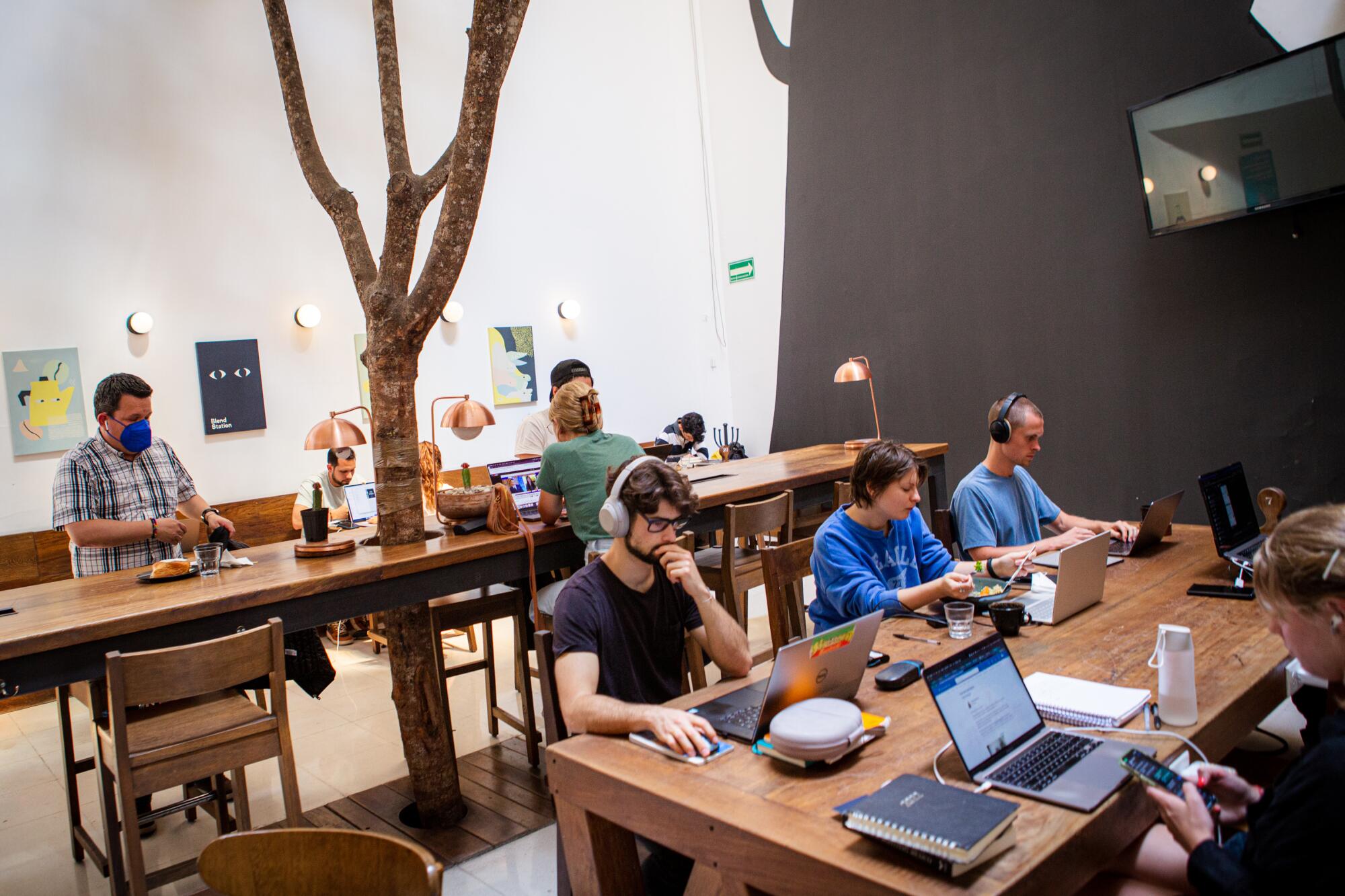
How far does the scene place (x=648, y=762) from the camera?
68.6 inches

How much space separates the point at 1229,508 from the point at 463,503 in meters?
2.76

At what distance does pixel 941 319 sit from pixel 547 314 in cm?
318

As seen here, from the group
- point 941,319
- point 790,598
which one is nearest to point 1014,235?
point 941,319

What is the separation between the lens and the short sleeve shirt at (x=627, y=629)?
216 cm

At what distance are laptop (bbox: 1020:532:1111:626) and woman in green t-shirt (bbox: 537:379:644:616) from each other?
160 cm

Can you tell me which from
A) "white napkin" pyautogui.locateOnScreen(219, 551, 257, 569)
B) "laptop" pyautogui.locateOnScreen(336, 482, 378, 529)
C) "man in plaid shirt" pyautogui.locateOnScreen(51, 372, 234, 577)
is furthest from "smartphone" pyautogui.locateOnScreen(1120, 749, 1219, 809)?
"laptop" pyautogui.locateOnScreen(336, 482, 378, 529)

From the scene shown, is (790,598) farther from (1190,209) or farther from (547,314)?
(547,314)

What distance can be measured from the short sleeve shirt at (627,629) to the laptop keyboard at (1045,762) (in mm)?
915

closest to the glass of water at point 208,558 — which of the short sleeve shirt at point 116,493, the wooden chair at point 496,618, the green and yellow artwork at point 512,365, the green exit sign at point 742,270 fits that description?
the wooden chair at point 496,618

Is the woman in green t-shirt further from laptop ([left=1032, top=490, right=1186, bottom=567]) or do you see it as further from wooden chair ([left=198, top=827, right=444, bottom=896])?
wooden chair ([left=198, top=827, right=444, bottom=896])

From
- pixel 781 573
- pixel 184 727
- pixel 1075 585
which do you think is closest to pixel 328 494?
pixel 184 727

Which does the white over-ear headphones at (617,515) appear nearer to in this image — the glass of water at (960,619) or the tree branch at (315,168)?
the glass of water at (960,619)

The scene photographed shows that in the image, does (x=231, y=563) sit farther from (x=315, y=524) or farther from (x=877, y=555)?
(x=877, y=555)

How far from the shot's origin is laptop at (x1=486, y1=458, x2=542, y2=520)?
12.5 ft
